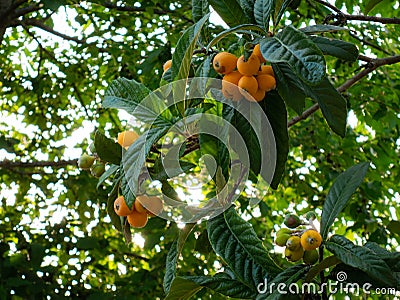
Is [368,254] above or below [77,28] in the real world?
below

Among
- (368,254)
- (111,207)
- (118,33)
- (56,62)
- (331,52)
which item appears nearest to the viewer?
(368,254)

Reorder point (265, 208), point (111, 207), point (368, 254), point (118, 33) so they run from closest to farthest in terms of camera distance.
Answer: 1. point (368, 254)
2. point (111, 207)
3. point (265, 208)
4. point (118, 33)

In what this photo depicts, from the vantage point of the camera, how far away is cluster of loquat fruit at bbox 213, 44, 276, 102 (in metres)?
0.87

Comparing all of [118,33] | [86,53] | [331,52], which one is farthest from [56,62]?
[331,52]

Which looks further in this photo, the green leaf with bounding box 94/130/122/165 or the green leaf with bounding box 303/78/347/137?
the green leaf with bounding box 94/130/122/165

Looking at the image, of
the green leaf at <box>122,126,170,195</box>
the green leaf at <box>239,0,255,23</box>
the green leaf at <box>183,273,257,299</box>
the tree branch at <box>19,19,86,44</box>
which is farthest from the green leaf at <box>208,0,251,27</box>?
the tree branch at <box>19,19,86,44</box>

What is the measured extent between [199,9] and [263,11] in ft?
0.78

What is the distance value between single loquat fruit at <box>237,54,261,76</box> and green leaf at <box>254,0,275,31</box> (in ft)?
0.25

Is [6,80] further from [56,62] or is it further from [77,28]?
[77,28]

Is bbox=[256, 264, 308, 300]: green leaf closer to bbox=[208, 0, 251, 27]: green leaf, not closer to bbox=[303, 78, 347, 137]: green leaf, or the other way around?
bbox=[303, 78, 347, 137]: green leaf

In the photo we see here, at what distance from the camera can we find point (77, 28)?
3.27 metres

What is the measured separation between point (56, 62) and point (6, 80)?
301 millimetres

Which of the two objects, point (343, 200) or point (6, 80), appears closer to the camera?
point (343, 200)

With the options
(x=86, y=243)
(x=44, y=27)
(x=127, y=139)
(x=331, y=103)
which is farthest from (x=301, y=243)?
(x=44, y=27)
